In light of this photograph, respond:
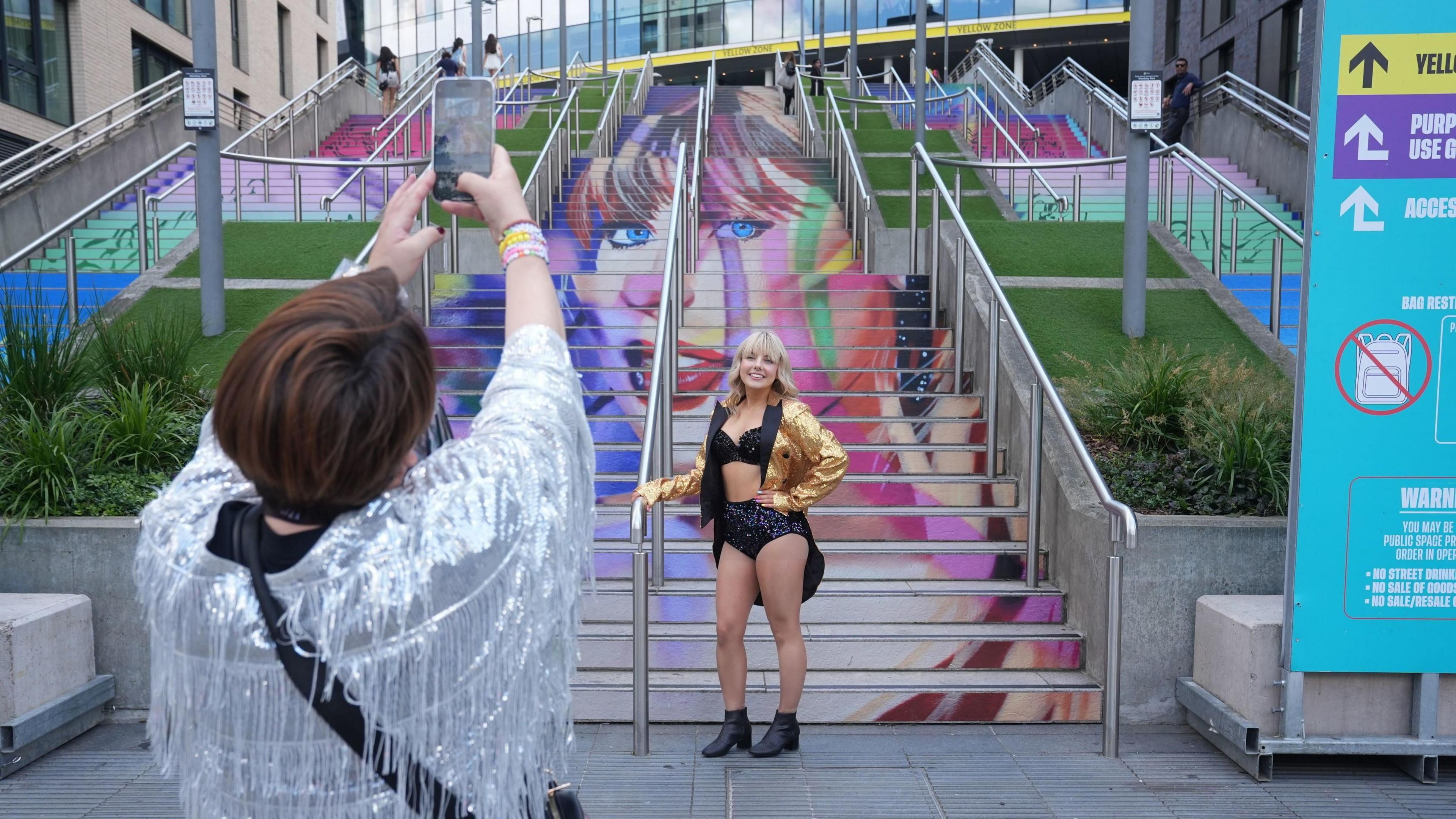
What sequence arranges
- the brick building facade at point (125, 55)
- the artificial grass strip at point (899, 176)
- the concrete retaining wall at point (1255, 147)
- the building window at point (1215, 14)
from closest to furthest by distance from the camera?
1. the concrete retaining wall at point (1255, 147)
2. the artificial grass strip at point (899, 176)
3. the brick building facade at point (125, 55)
4. the building window at point (1215, 14)

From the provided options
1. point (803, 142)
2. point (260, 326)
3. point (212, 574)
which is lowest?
point (212, 574)

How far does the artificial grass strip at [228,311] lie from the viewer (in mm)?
7871

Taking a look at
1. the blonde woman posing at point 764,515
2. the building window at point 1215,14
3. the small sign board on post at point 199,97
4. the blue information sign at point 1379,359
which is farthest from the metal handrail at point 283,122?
the building window at point 1215,14

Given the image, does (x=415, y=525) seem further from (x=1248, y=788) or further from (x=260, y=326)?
(x=1248, y=788)

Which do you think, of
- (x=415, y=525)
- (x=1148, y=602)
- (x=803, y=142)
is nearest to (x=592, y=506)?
(x=415, y=525)

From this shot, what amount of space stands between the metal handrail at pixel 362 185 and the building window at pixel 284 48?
16.5 m

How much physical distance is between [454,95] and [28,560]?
4.38 m

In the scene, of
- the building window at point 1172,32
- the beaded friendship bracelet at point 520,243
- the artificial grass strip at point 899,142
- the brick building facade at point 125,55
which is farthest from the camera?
the building window at point 1172,32

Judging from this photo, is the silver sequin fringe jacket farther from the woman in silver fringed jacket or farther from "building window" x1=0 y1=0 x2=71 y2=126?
"building window" x1=0 y1=0 x2=71 y2=126

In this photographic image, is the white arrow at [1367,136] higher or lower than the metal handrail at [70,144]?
lower

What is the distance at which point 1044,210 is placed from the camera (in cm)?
1357

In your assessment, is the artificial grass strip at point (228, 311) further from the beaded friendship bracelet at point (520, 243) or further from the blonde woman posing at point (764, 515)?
the beaded friendship bracelet at point (520, 243)

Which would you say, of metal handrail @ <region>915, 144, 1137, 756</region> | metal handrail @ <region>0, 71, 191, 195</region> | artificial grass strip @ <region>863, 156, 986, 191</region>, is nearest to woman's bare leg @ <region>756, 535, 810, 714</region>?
metal handrail @ <region>915, 144, 1137, 756</region>

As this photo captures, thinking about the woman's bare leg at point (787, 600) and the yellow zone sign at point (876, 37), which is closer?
the woman's bare leg at point (787, 600)
